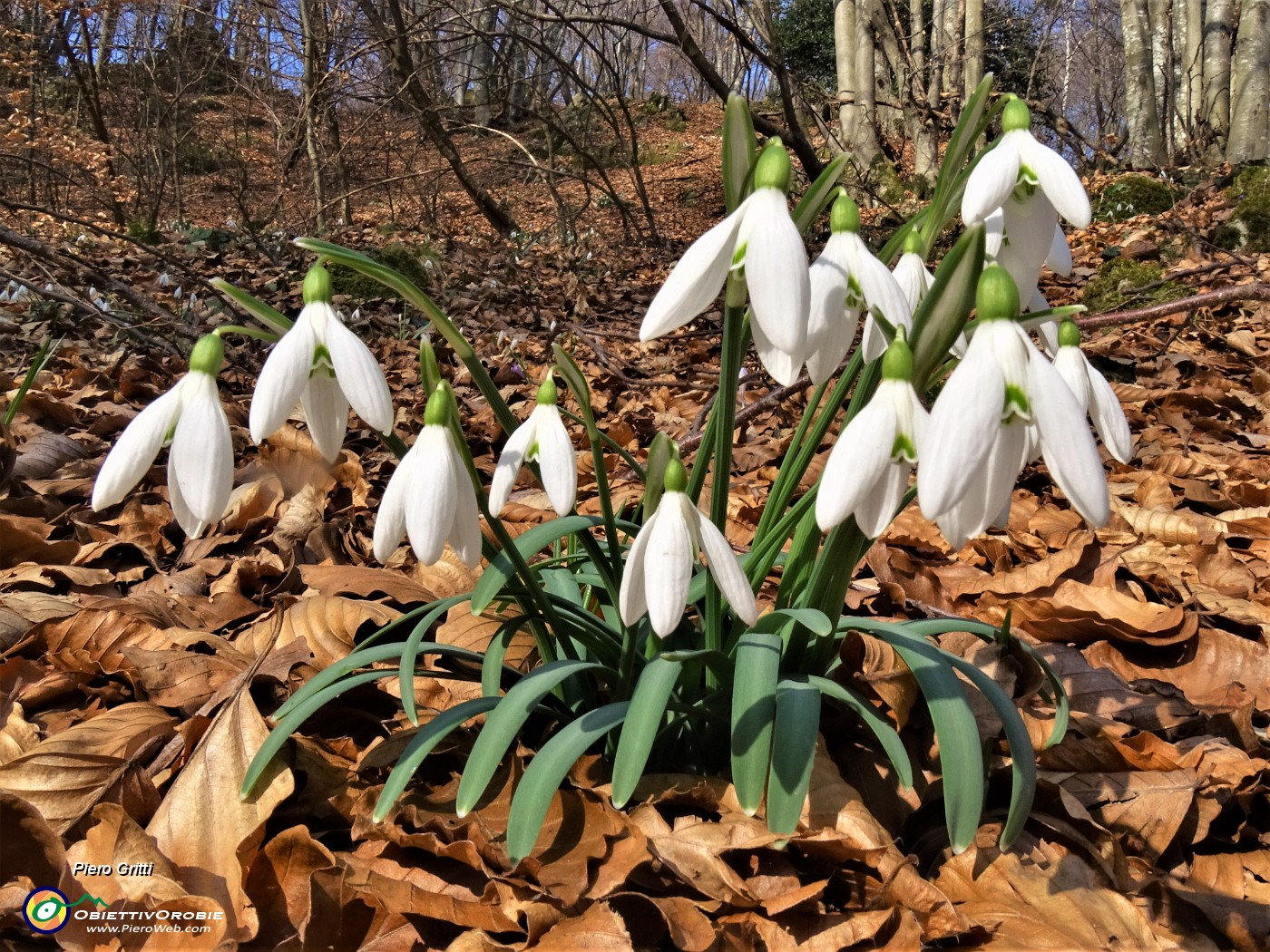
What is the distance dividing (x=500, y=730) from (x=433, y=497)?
0.31 m

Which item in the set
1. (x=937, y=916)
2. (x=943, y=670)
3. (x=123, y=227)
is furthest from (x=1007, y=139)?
(x=123, y=227)

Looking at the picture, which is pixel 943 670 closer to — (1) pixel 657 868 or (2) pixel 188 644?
(1) pixel 657 868

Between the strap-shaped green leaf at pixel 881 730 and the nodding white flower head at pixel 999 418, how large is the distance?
419mm

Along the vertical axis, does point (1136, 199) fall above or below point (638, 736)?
above

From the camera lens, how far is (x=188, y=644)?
160 centimetres

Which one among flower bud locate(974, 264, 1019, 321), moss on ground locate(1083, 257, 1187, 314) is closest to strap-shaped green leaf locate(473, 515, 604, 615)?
flower bud locate(974, 264, 1019, 321)

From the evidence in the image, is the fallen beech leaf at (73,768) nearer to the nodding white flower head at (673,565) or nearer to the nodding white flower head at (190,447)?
the nodding white flower head at (190,447)

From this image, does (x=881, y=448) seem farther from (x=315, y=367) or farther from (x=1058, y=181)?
(x=315, y=367)

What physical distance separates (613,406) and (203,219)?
1016 cm

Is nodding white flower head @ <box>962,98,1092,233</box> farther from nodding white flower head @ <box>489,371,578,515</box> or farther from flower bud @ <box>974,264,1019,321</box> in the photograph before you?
nodding white flower head @ <box>489,371,578,515</box>

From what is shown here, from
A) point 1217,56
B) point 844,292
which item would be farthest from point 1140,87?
point 844,292

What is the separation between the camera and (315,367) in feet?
3.33

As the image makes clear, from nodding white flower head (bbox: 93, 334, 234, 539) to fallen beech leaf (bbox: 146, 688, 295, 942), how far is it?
15.3 inches

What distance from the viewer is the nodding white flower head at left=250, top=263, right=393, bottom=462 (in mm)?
929
